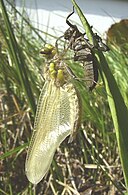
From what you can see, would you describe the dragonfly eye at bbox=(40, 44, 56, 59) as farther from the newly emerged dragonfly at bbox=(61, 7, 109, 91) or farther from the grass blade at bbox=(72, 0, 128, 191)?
the grass blade at bbox=(72, 0, 128, 191)

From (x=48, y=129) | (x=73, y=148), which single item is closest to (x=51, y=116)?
(x=48, y=129)

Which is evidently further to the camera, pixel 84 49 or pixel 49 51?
pixel 49 51

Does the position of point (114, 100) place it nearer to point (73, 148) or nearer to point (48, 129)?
point (48, 129)

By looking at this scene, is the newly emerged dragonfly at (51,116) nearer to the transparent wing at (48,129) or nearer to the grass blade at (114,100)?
the transparent wing at (48,129)

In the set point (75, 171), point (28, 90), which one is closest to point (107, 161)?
point (75, 171)

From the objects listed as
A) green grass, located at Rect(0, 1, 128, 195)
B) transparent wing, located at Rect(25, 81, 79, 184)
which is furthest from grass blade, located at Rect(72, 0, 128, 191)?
green grass, located at Rect(0, 1, 128, 195)

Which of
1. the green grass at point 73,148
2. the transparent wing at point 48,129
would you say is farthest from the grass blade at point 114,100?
the green grass at point 73,148

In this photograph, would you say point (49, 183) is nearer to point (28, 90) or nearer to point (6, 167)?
point (6, 167)

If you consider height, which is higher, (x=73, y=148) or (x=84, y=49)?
(x=84, y=49)
